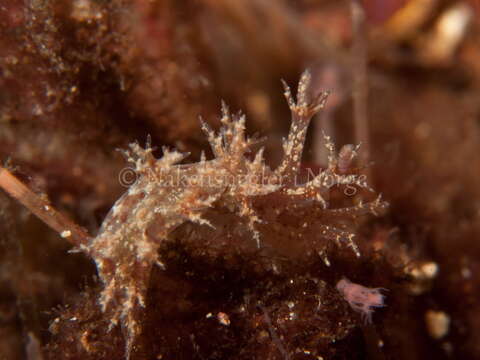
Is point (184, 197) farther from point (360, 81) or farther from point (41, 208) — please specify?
point (360, 81)

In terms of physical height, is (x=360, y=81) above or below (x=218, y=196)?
above

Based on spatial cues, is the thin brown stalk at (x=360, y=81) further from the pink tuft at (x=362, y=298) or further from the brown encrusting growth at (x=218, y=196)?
the pink tuft at (x=362, y=298)

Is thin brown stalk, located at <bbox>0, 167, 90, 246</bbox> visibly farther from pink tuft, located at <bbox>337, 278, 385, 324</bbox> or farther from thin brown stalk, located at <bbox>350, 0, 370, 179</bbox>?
thin brown stalk, located at <bbox>350, 0, 370, 179</bbox>

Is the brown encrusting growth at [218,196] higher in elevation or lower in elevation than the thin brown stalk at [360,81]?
lower

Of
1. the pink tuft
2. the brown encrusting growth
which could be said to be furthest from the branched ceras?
the pink tuft

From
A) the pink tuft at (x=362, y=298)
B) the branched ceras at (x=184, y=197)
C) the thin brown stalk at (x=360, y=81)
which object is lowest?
the pink tuft at (x=362, y=298)

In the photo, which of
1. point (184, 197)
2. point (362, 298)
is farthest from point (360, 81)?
point (184, 197)

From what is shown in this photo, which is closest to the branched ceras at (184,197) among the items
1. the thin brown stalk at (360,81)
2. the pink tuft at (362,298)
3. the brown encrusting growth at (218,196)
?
the brown encrusting growth at (218,196)
